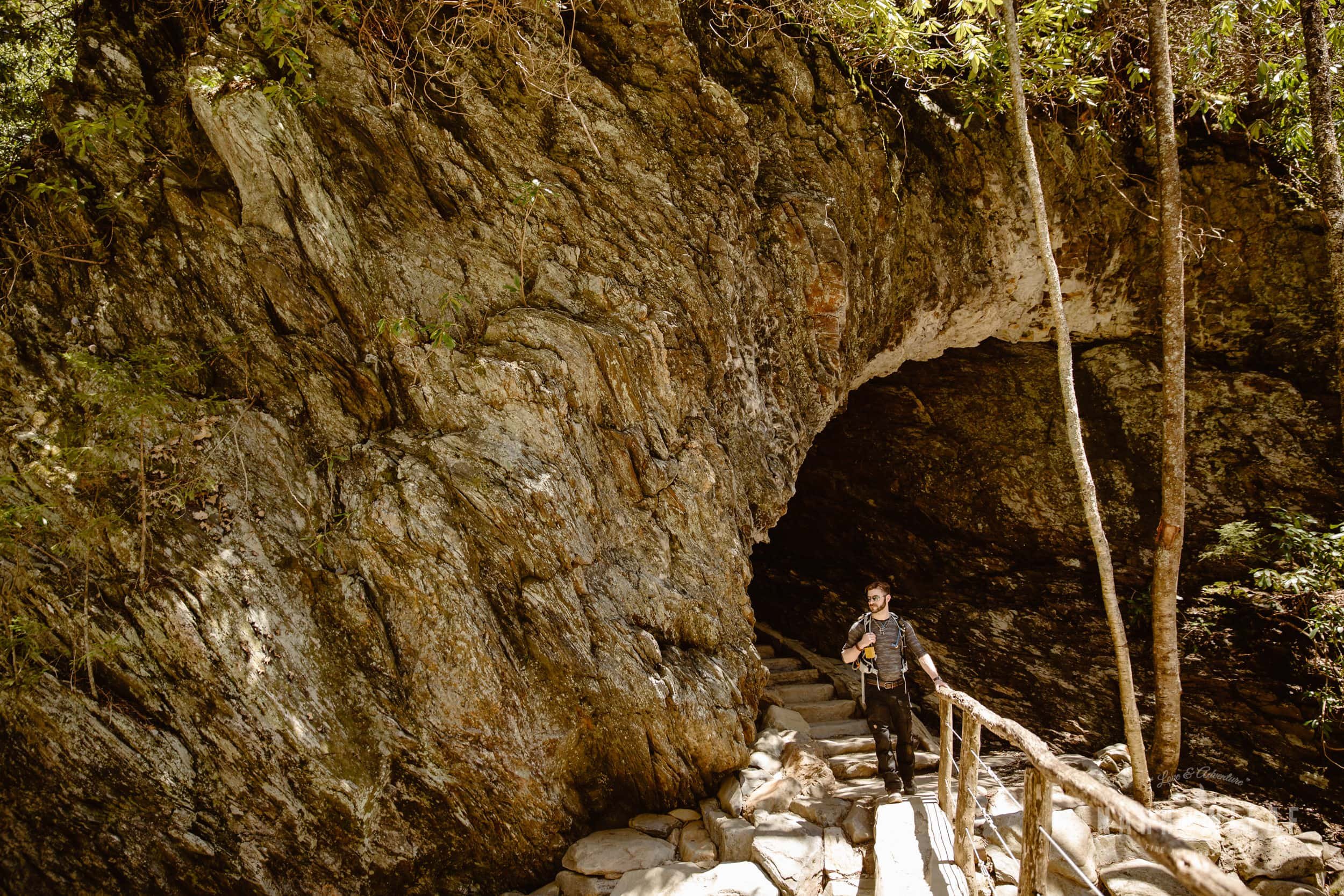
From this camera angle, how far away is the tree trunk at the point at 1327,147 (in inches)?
245

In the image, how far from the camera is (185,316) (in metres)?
4.99

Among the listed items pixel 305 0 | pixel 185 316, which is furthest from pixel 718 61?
pixel 185 316

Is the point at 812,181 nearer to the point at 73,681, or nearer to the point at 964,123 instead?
the point at 964,123

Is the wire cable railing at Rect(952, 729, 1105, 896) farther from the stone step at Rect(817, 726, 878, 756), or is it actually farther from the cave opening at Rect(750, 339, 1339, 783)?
the cave opening at Rect(750, 339, 1339, 783)

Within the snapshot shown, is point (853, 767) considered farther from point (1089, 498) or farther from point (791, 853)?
point (1089, 498)

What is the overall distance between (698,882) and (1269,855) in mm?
4350

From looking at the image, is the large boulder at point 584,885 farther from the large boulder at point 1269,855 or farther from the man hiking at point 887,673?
the large boulder at point 1269,855

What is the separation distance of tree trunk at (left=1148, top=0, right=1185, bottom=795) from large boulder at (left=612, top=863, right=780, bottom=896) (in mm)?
3548

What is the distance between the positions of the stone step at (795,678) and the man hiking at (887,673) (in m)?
2.64

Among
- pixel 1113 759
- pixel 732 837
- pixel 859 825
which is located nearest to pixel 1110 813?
pixel 859 825

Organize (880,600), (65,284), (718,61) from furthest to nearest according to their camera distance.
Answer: (718,61)
(880,600)
(65,284)

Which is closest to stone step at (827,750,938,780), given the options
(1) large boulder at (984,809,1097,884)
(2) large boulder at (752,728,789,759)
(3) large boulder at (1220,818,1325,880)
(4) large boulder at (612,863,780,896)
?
(2) large boulder at (752,728,789,759)

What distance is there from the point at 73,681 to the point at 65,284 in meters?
2.62

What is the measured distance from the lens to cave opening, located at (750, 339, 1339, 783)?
24.5 feet
